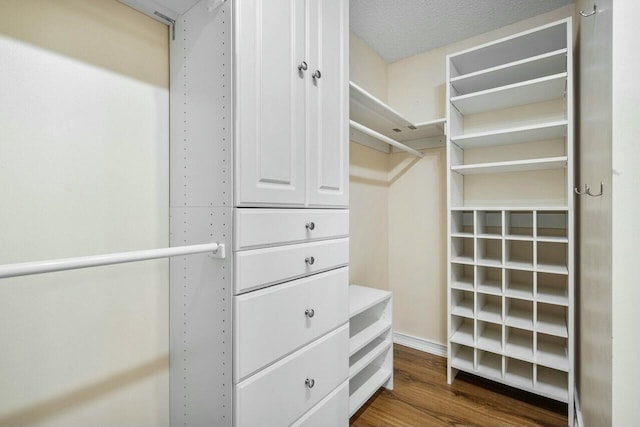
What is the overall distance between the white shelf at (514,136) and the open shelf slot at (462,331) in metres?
1.22

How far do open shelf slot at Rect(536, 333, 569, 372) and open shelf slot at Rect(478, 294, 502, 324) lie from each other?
0.28 metres

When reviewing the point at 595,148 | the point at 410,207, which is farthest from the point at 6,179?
the point at 410,207

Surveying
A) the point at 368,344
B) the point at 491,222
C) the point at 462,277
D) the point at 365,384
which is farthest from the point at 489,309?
the point at 365,384

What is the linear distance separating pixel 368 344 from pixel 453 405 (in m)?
0.60

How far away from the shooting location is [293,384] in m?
1.09

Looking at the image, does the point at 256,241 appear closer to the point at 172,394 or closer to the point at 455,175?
the point at 172,394

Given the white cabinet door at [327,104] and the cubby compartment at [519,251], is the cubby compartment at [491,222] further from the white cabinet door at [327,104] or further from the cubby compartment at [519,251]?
the white cabinet door at [327,104]

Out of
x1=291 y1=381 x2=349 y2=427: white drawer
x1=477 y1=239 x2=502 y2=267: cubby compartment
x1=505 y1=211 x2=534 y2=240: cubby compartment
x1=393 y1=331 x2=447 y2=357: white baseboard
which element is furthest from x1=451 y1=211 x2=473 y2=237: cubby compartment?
x1=291 y1=381 x2=349 y2=427: white drawer

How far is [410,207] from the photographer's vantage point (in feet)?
8.40

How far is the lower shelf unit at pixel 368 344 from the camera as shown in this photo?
5.40ft

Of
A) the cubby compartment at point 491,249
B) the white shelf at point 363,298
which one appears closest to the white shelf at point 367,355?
the white shelf at point 363,298

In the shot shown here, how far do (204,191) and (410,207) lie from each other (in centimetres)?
197

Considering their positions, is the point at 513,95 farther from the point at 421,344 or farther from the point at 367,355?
the point at 421,344

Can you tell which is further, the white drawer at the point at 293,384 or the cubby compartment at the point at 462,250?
the cubby compartment at the point at 462,250
